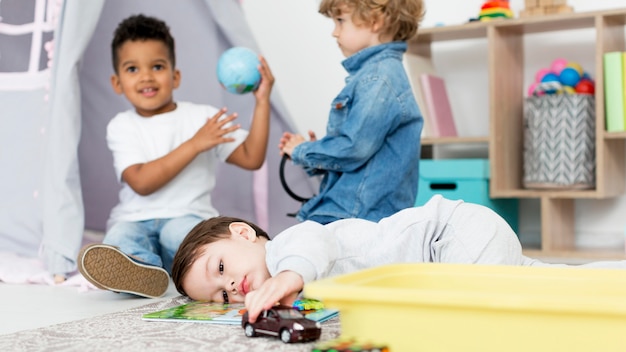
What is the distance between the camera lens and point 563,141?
2.39 metres

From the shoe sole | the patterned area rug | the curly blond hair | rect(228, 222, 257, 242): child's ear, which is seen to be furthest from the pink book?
the patterned area rug

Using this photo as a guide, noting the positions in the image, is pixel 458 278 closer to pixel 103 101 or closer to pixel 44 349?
pixel 44 349

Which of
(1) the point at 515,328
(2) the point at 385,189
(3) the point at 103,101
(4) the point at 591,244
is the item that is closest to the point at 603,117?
(4) the point at 591,244

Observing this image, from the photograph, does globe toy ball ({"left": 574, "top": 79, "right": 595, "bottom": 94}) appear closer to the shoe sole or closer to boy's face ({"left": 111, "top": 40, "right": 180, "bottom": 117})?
boy's face ({"left": 111, "top": 40, "right": 180, "bottom": 117})

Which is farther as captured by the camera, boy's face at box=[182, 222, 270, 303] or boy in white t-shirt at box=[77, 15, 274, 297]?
boy in white t-shirt at box=[77, 15, 274, 297]

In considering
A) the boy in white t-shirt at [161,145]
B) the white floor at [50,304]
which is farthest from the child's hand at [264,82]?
the white floor at [50,304]

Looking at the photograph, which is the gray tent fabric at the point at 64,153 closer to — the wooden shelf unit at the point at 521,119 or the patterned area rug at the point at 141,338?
the patterned area rug at the point at 141,338

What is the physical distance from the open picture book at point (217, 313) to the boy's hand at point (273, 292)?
0.10m

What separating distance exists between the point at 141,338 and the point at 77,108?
0.99 m

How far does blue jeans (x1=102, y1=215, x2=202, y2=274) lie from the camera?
69.0 inches

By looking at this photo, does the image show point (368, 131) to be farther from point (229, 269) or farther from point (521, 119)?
point (521, 119)

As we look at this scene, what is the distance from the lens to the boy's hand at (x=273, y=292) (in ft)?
3.39

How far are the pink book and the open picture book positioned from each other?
140cm

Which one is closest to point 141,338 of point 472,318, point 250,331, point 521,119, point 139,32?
point 250,331
